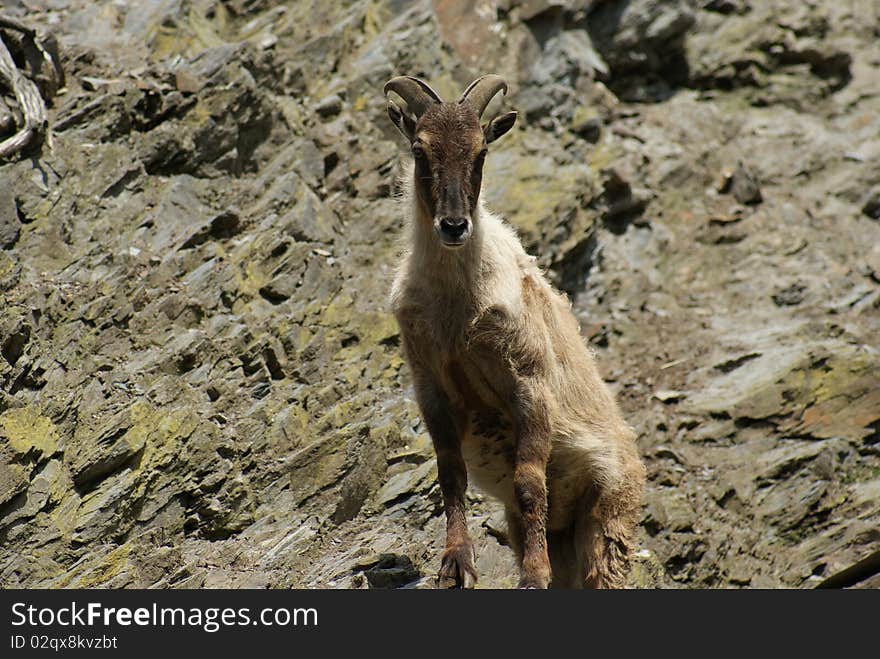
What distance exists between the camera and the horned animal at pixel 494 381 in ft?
27.2

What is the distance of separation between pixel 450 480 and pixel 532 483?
68cm

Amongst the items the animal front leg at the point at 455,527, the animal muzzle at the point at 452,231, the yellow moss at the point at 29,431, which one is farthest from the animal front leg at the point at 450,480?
the yellow moss at the point at 29,431

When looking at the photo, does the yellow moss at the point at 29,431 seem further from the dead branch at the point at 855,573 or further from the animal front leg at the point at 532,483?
the dead branch at the point at 855,573

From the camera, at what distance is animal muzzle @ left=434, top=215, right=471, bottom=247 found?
7.98 m

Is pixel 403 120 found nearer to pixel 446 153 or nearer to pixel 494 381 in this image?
pixel 446 153

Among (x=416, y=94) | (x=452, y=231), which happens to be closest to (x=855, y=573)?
(x=452, y=231)

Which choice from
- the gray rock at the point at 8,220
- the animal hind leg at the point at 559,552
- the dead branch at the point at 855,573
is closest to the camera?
the animal hind leg at the point at 559,552

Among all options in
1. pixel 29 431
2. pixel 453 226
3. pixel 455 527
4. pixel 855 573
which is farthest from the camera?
pixel 855 573

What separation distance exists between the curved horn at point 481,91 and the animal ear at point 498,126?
0.52 feet

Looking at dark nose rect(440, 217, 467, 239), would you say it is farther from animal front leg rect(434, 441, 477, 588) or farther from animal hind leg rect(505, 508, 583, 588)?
animal hind leg rect(505, 508, 583, 588)

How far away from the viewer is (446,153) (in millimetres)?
8375

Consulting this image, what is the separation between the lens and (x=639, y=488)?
9445 millimetres

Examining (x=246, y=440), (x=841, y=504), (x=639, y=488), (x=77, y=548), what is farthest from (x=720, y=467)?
(x=77, y=548)

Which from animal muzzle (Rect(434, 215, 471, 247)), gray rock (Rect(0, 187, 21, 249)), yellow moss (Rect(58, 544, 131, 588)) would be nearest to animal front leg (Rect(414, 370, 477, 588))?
animal muzzle (Rect(434, 215, 471, 247))
